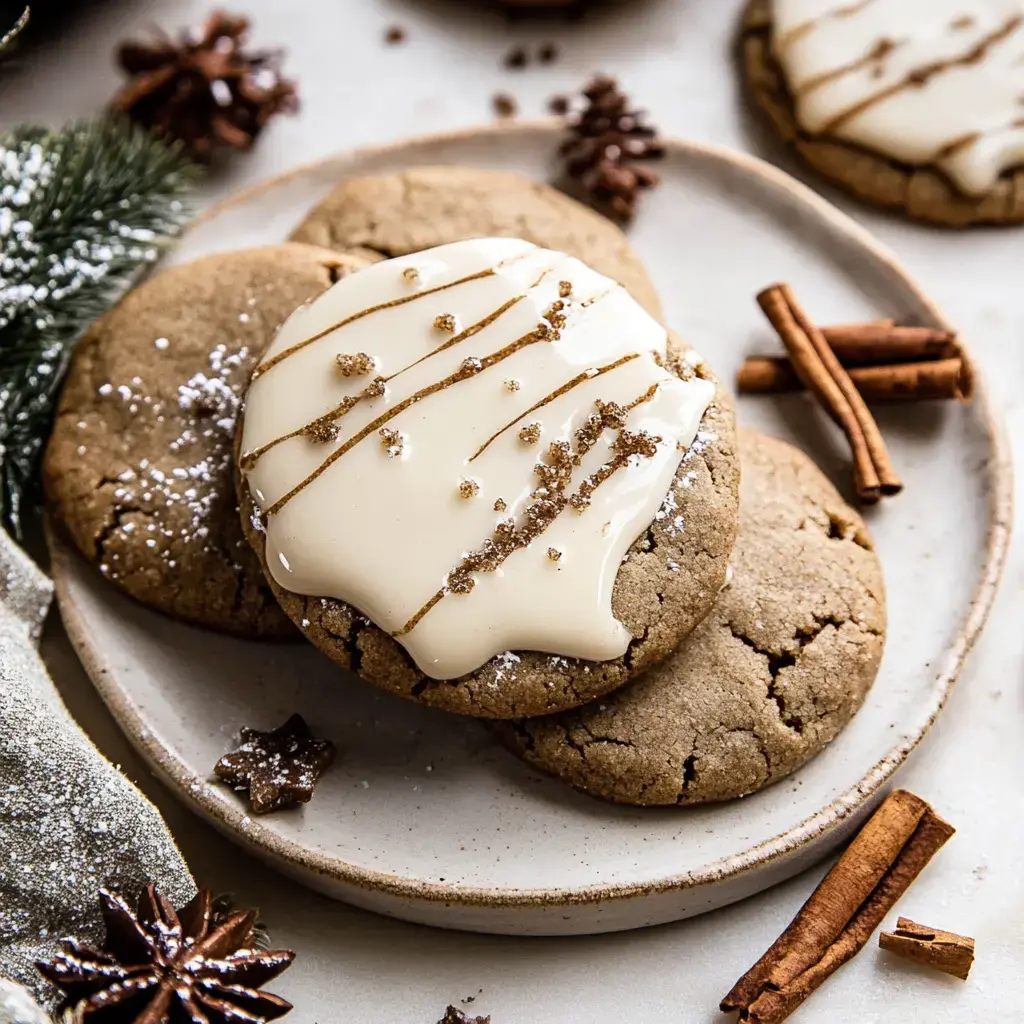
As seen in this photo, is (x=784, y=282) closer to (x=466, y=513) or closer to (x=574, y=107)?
(x=574, y=107)

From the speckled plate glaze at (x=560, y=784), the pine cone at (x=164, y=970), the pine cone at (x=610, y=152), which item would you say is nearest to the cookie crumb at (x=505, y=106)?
the pine cone at (x=610, y=152)

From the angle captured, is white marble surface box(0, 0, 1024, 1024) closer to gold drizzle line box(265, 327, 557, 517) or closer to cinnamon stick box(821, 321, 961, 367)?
cinnamon stick box(821, 321, 961, 367)

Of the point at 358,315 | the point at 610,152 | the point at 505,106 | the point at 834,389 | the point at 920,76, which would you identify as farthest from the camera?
the point at 505,106

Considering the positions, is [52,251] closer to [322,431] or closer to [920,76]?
[322,431]

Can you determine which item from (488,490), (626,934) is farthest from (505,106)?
(626,934)

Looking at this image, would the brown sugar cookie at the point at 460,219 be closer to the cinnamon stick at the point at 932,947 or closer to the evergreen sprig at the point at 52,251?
the evergreen sprig at the point at 52,251

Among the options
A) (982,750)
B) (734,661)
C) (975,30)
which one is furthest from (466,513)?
(975,30)

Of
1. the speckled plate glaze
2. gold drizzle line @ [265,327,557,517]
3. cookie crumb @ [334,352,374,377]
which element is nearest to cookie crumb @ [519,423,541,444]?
gold drizzle line @ [265,327,557,517]
